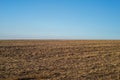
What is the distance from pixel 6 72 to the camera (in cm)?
1060

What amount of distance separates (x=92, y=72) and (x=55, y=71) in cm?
226

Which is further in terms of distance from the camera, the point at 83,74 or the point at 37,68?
the point at 37,68

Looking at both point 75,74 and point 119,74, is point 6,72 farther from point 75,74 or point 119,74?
point 119,74

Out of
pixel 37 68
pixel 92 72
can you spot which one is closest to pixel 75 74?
pixel 92 72

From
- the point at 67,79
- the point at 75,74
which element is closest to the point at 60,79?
the point at 67,79

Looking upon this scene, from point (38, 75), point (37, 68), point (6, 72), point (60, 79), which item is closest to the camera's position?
A: point (60, 79)

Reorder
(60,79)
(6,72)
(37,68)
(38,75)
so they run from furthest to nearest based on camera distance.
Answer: (37,68) < (6,72) < (38,75) < (60,79)

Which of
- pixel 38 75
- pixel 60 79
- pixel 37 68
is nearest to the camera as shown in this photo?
pixel 60 79

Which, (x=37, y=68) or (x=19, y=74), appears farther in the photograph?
(x=37, y=68)

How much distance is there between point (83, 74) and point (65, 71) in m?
1.26

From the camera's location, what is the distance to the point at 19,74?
10.2 m

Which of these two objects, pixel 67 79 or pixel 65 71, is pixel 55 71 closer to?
pixel 65 71

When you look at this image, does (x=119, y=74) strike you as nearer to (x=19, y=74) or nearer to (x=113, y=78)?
(x=113, y=78)

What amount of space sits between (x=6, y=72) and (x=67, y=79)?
12.6 ft
